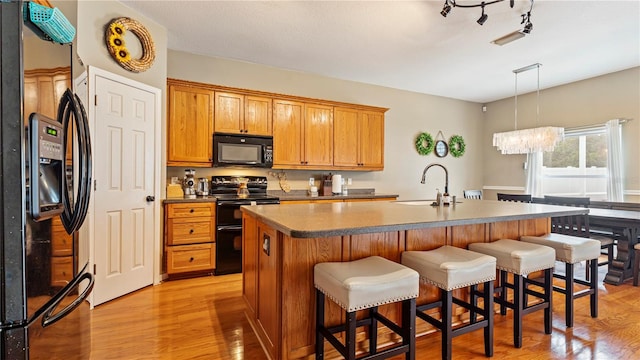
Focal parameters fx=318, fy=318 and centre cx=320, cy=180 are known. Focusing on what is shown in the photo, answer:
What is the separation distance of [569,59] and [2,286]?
221 inches

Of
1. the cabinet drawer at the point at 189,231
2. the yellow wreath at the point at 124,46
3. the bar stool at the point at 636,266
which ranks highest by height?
the yellow wreath at the point at 124,46

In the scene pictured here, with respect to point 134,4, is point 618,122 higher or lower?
lower

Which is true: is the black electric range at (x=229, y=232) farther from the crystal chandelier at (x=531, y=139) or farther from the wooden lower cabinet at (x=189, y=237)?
the crystal chandelier at (x=531, y=139)

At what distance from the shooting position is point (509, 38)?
136 inches

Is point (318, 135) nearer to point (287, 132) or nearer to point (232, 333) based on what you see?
point (287, 132)

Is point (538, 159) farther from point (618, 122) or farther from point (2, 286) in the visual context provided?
point (2, 286)

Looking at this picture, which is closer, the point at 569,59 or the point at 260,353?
the point at 260,353

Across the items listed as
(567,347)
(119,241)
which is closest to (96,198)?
(119,241)

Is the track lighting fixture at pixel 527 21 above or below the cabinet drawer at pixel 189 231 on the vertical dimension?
above

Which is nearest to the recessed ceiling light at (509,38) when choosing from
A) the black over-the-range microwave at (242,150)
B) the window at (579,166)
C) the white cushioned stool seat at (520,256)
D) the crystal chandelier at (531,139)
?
the crystal chandelier at (531,139)

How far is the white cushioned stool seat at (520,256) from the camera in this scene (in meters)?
2.05

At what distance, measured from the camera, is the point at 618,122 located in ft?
14.8

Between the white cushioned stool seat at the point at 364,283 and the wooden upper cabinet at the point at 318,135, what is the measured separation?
291 centimetres

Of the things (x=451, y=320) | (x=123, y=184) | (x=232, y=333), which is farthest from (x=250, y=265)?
(x=123, y=184)
